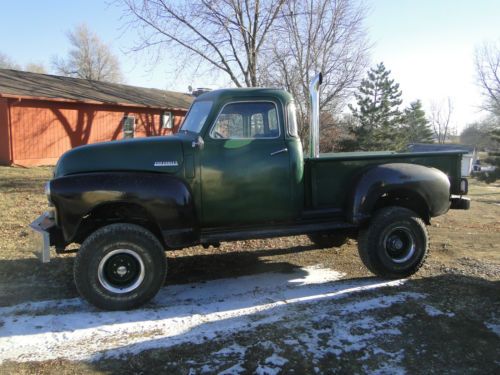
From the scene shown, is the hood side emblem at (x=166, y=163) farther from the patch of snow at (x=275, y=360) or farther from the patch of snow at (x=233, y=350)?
the patch of snow at (x=275, y=360)

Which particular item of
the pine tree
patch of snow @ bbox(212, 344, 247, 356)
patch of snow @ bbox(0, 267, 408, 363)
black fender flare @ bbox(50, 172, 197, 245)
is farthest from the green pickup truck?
the pine tree

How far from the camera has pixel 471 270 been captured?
19.1 feet

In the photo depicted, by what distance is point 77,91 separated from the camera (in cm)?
2239

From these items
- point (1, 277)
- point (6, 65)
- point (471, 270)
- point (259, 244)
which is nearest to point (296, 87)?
point (259, 244)

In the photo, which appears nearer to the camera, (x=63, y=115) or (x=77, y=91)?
(x=63, y=115)

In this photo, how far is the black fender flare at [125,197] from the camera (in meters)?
4.33

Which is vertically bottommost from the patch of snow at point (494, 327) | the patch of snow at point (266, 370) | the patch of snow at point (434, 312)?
the patch of snow at point (494, 327)

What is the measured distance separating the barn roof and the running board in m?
16.6

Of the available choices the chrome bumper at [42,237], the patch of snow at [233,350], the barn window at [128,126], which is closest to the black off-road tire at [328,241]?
the patch of snow at [233,350]

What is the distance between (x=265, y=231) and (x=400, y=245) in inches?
66.7

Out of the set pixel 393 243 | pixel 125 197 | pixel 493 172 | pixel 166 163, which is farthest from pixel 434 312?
pixel 493 172

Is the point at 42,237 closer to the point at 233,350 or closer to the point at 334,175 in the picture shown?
the point at 233,350

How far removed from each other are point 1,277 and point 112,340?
2.40m

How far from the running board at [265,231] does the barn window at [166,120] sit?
69.6ft
